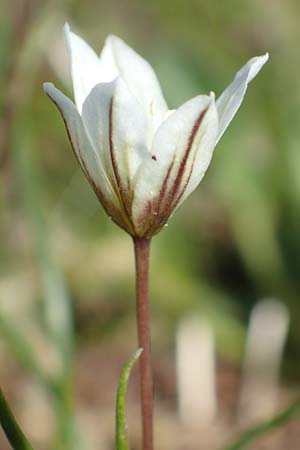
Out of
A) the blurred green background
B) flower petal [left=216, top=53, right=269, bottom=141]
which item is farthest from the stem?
the blurred green background

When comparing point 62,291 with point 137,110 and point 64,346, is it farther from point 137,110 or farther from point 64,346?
point 137,110

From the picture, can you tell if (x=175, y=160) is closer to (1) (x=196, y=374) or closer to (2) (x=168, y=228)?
Result: (1) (x=196, y=374)

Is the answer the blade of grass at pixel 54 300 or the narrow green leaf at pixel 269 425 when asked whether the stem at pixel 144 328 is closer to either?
the narrow green leaf at pixel 269 425

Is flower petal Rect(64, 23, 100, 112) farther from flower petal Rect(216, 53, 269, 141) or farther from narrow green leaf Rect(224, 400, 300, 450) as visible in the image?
narrow green leaf Rect(224, 400, 300, 450)

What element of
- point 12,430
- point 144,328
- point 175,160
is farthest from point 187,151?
Result: point 12,430

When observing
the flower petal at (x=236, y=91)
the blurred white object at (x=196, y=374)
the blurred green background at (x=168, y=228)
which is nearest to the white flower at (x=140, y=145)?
A: the flower petal at (x=236, y=91)

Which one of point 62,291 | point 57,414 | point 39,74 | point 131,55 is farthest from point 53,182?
point 131,55
